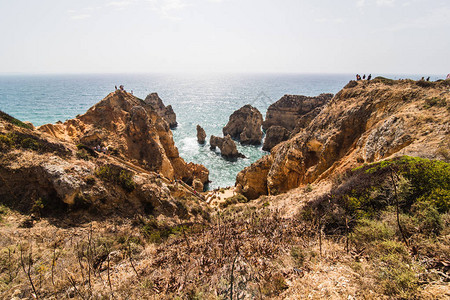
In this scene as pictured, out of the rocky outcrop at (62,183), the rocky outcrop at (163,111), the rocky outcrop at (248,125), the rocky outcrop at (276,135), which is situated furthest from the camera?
the rocky outcrop at (163,111)

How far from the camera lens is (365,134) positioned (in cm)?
1673

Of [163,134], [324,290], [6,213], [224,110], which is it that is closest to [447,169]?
[324,290]

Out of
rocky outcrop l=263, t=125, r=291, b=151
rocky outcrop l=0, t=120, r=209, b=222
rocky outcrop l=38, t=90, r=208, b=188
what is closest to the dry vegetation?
rocky outcrop l=0, t=120, r=209, b=222

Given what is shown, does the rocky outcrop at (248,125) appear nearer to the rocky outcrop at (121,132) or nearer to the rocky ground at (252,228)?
the rocky outcrop at (121,132)

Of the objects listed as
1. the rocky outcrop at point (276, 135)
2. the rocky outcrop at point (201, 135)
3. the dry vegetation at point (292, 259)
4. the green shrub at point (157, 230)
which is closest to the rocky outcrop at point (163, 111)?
the rocky outcrop at point (201, 135)

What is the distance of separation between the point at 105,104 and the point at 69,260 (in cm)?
2739

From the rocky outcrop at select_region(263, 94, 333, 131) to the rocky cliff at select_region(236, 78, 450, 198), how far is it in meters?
46.4

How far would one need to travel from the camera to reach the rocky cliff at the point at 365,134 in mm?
12430

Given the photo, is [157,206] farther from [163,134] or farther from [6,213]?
[163,134]

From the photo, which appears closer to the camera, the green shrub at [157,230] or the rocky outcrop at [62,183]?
the green shrub at [157,230]

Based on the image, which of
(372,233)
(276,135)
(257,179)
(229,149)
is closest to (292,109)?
(276,135)

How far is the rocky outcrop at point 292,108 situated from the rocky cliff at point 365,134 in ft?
152

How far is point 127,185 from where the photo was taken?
14.0 meters

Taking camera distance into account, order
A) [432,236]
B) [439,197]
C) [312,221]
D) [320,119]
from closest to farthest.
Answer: [432,236] → [439,197] → [312,221] → [320,119]
